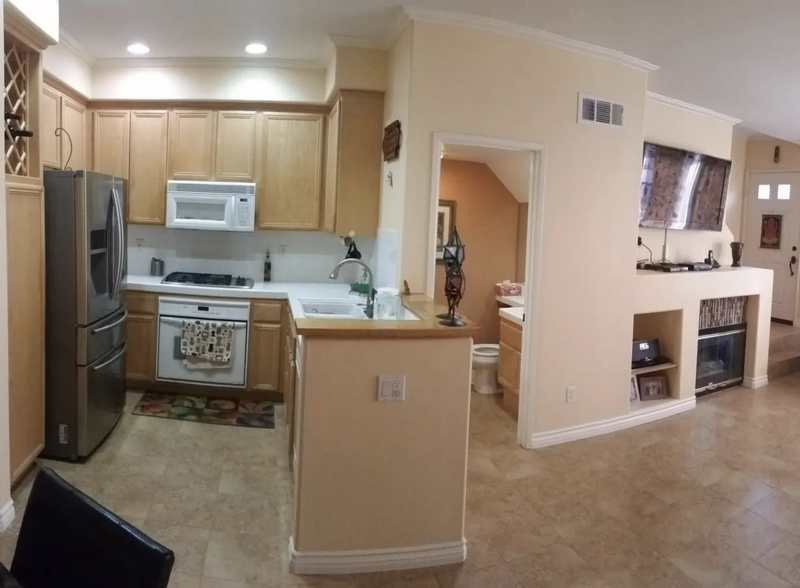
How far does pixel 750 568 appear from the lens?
8.45ft

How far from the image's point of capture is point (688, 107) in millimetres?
4977

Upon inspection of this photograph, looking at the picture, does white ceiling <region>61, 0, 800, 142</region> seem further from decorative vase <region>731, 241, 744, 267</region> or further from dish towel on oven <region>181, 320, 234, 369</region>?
dish towel on oven <region>181, 320, 234, 369</region>

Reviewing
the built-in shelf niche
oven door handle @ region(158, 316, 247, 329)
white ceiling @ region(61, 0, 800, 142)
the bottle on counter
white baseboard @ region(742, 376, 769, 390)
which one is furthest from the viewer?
white baseboard @ region(742, 376, 769, 390)

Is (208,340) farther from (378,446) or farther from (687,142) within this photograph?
(687,142)

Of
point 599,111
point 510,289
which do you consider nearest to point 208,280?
point 510,289

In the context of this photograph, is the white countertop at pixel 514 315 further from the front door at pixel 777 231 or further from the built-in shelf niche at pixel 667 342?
the front door at pixel 777 231

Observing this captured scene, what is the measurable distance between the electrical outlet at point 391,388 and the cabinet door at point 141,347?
2792mm

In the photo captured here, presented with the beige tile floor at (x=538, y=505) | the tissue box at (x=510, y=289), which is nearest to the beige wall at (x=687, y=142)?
the tissue box at (x=510, y=289)

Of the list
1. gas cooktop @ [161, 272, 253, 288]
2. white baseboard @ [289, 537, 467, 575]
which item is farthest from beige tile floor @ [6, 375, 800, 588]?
gas cooktop @ [161, 272, 253, 288]

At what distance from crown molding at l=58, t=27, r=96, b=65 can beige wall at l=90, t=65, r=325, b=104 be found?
14 cm

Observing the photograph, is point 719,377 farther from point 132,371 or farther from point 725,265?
point 132,371

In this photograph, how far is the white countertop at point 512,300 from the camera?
5.21 m

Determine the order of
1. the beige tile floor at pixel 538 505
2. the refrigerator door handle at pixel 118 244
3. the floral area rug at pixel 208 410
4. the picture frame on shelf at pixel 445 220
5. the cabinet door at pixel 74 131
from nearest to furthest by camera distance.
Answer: the beige tile floor at pixel 538 505 → the refrigerator door handle at pixel 118 244 → the floral area rug at pixel 208 410 → the cabinet door at pixel 74 131 → the picture frame on shelf at pixel 445 220

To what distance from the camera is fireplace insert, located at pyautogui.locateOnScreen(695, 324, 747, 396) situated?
520 cm
